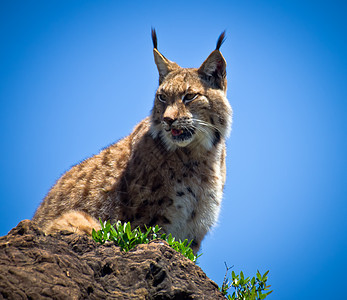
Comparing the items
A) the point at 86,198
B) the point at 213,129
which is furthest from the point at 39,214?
the point at 213,129

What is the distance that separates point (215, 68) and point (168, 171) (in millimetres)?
1764

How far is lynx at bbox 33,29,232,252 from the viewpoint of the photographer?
6020 millimetres

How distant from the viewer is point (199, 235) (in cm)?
632

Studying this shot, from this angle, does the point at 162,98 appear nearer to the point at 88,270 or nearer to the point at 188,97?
the point at 188,97

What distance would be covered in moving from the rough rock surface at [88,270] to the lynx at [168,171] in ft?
A: 5.44

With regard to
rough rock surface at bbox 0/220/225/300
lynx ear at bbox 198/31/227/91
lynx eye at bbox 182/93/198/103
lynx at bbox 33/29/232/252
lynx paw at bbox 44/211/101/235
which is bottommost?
rough rock surface at bbox 0/220/225/300

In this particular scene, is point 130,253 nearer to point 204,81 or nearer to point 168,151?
point 168,151

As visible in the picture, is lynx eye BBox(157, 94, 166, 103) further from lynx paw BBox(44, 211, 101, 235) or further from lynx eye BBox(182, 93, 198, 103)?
lynx paw BBox(44, 211, 101, 235)

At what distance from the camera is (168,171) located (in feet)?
20.3

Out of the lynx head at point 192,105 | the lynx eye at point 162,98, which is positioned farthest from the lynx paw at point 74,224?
the lynx eye at point 162,98

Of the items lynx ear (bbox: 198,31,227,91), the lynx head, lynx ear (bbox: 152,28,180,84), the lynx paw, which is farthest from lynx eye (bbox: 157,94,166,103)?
the lynx paw

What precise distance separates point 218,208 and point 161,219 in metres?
1.06

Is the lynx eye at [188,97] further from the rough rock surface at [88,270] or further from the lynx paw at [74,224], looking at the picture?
the rough rock surface at [88,270]

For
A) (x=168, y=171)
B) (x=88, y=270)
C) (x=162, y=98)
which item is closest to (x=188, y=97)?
(x=162, y=98)
